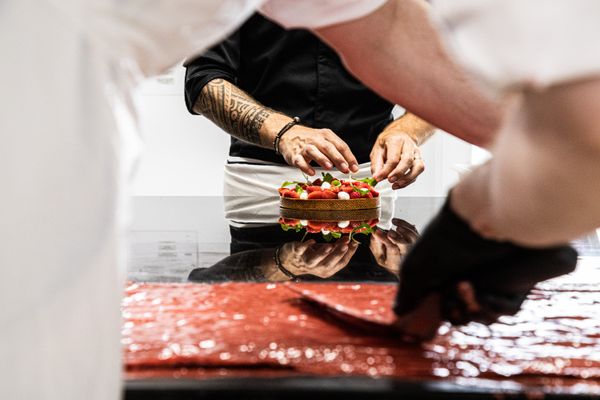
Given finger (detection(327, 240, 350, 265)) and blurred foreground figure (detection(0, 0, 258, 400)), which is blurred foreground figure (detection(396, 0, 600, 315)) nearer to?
blurred foreground figure (detection(0, 0, 258, 400))

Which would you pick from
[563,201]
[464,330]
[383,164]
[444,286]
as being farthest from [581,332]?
[383,164]

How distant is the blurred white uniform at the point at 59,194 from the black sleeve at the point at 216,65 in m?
2.20

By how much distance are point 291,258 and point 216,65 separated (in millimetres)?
1567

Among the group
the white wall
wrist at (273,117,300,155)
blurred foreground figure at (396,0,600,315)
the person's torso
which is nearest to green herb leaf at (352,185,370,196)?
wrist at (273,117,300,155)

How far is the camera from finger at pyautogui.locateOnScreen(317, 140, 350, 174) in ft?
8.25

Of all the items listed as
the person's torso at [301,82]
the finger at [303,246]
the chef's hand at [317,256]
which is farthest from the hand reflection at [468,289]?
the person's torso at [301,82]

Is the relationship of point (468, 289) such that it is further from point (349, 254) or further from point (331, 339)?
point (349, 254)

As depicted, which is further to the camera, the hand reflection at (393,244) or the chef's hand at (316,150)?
the chef's hand at (316,150)

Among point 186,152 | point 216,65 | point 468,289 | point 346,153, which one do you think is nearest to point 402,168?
point 346,153

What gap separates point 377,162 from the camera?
261cm

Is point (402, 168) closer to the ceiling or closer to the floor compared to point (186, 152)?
closer to the floor

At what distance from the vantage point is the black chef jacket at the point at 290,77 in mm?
2994

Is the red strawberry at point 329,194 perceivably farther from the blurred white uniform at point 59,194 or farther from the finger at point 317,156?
the blurred white uniform at point 59,194

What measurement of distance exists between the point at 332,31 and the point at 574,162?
602 millimetres
